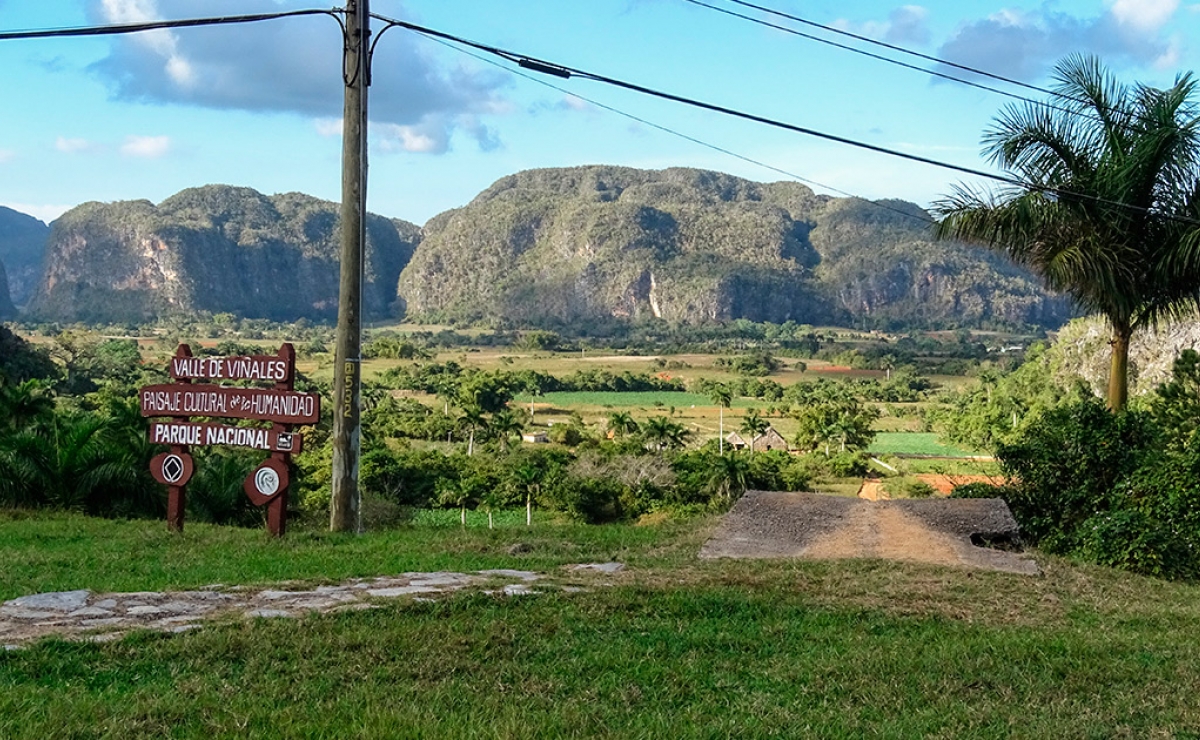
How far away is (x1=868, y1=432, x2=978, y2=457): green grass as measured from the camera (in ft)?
197

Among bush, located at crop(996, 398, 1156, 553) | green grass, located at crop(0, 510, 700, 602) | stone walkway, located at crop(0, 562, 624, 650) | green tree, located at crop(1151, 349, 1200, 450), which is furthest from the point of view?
green tree, located at crop(1151, 349, 1200, 450)

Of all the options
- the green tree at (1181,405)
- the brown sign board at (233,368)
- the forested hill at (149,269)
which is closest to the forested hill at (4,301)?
the forested hill at (149,269)

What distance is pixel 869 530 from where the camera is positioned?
10.5m

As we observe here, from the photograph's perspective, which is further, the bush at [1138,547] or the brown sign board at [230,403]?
the brown sign board at [230,403]

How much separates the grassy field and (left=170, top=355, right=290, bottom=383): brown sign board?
2228 millimetres

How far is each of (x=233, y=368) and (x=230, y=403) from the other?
32 cm

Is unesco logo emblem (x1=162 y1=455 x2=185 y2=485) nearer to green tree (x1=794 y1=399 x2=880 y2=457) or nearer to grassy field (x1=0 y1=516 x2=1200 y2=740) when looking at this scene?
grassy field (x1=0 y1=516 x2=1200 y2=740)

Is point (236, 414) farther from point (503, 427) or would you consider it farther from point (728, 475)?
point (503, 427)

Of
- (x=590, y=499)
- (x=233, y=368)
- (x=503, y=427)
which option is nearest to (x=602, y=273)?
(x=503, y=427)

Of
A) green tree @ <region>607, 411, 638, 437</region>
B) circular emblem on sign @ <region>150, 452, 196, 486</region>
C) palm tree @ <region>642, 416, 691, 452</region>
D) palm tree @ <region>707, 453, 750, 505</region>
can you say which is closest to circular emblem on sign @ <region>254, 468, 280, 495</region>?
circular emblem on sign @ <region>150, 452, 196, 486</region>

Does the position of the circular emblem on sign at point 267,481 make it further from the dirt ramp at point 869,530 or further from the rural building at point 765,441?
the rural building at point 765,441

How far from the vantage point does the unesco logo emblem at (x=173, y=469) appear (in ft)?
34.8

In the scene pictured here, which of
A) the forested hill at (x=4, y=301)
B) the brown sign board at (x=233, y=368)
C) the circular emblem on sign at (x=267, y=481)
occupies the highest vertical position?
the forested hill at (x=4, y=301)

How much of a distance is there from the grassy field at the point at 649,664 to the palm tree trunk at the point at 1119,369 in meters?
4.88
